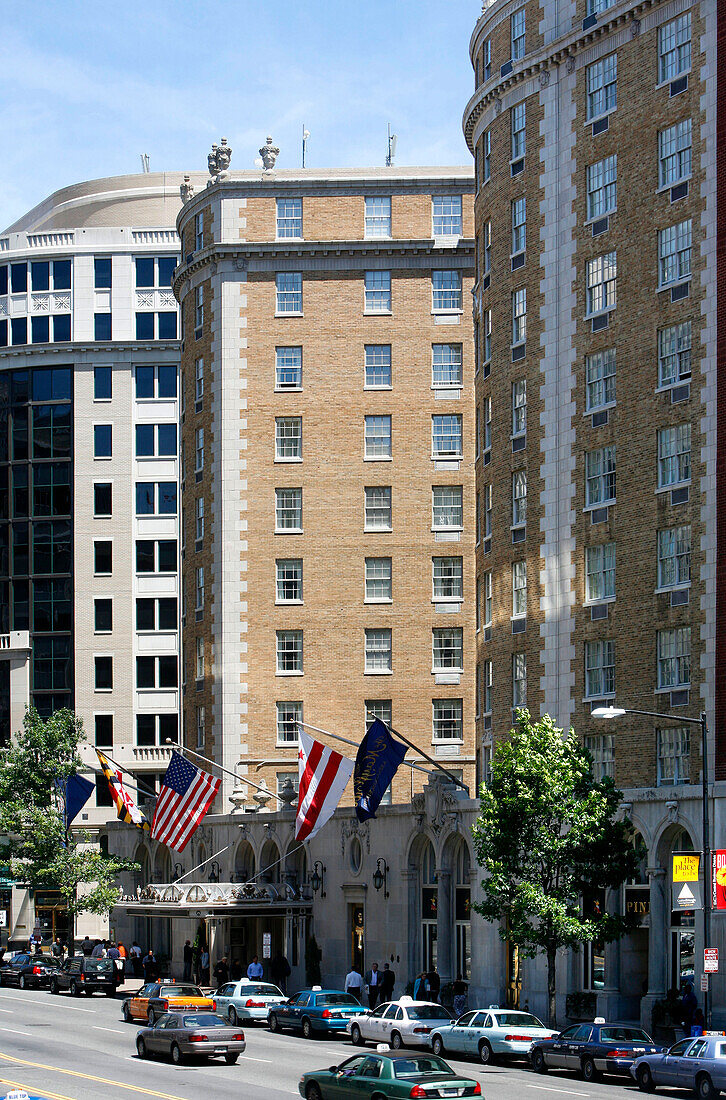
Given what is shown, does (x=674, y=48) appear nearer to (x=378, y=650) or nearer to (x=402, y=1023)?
(x=402, y=1023)

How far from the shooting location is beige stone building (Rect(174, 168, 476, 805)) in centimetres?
7706

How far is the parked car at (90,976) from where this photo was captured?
68.2 metres

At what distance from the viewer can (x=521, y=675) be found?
57.3m

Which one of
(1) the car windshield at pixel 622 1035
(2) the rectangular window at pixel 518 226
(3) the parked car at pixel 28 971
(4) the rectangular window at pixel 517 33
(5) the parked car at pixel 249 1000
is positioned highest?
(4) the rectangular window at pixel 517 33

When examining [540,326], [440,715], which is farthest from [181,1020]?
[440,715]

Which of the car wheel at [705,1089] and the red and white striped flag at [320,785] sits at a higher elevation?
the red and white striped flag at [320,785]

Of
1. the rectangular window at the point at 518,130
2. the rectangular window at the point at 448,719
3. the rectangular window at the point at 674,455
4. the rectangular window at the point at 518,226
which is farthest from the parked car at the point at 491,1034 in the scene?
the rectangular window at the point at 448,719

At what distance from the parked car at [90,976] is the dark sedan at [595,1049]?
31058 millimetres

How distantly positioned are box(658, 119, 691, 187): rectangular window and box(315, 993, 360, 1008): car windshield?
27499 mm

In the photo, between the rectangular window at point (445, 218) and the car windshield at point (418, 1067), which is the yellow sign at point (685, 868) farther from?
the rectangular window at point (445, 218)

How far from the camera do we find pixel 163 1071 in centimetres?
3906

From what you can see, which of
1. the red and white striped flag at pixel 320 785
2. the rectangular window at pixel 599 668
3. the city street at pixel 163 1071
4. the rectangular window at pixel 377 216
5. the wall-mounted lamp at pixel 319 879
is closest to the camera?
the city street at pixel 163 1071

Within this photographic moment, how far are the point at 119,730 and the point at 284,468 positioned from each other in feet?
107

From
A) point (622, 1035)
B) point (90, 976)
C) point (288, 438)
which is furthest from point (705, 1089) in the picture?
point (288, 438)
